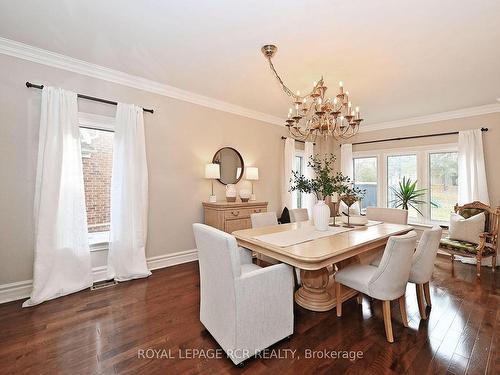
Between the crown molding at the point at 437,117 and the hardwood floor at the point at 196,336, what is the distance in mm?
3006

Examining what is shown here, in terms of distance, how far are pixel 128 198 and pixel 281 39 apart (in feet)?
8.16

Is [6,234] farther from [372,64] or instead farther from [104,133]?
[372,64]

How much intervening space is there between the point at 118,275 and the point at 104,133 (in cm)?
181

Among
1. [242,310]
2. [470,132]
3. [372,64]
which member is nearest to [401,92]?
[372,64]

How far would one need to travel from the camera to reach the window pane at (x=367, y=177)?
17.1ft

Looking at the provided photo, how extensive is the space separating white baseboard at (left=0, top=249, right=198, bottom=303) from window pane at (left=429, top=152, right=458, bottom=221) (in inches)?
179

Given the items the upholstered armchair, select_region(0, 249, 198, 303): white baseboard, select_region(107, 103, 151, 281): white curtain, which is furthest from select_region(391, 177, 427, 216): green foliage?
select_region(107, 103, 151, 281): white curtain

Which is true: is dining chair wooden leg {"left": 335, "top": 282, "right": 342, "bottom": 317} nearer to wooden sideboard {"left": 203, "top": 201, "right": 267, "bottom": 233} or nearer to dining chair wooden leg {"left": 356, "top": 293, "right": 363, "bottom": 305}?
dining chair wooden leg {"left": 356, "top": 293, "right": 363, "bottom": 305}

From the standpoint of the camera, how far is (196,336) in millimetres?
1856

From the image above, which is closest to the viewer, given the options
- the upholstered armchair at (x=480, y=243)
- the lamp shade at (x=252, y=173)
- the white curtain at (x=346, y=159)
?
the upholstered armchair at (x=480, y=243)

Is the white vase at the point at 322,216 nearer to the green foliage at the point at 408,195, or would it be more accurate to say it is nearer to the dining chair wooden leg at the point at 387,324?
the dining chair wooden leg at the point at 387,324

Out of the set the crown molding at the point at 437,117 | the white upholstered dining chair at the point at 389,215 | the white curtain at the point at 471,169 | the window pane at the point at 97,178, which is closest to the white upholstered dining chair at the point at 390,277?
the white upholstered dining chair at the point at 389,215

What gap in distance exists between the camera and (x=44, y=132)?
7.94ft

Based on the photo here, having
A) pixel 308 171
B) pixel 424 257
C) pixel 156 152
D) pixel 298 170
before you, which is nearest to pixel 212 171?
pixel 156 152
